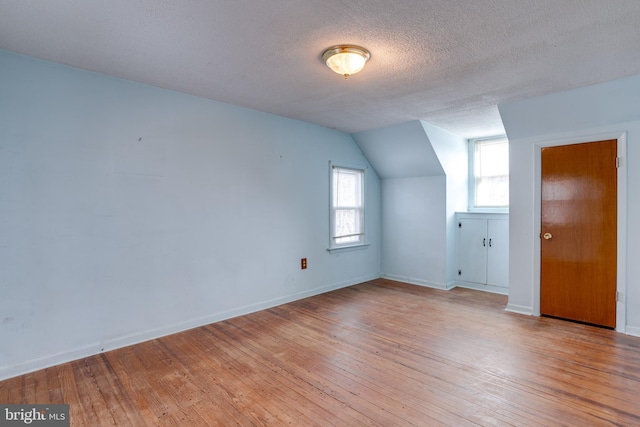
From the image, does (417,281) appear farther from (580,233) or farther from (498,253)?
(580,233)

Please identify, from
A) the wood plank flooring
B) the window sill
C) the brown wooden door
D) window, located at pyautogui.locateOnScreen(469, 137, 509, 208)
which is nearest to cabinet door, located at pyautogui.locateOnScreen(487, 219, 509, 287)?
window, located at pyautogui.locateOnScreen(469, 137, 509, 208)

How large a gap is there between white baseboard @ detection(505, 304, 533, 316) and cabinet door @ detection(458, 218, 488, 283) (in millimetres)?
938

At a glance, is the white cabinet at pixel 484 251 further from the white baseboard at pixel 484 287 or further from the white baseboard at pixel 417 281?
the white baseboard at pixel 417 281

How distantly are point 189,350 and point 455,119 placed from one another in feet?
13.1

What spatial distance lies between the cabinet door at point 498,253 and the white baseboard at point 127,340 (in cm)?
276

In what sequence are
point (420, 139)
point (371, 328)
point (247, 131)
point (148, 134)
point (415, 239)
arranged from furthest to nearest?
1. point (415, 239)
2. point (420, 139)
3. point (247, 131)
4. point (371, 328)
5. point (148, 134)

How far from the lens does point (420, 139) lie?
4.41 metres

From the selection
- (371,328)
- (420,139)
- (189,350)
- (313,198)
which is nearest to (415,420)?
(371,328)

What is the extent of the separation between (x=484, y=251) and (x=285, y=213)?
3007 millimetres

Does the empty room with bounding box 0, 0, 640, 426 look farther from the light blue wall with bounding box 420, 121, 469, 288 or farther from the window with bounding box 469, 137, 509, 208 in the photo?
the window with bounding box 469, 137, 509, 208

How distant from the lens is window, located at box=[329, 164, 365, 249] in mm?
4812

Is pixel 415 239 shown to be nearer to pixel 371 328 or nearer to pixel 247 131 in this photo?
pixel 371 328

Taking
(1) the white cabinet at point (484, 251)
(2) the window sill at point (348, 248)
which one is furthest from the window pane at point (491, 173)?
(2) the window sill at point (348, 248)

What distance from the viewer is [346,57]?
231 centimetres
